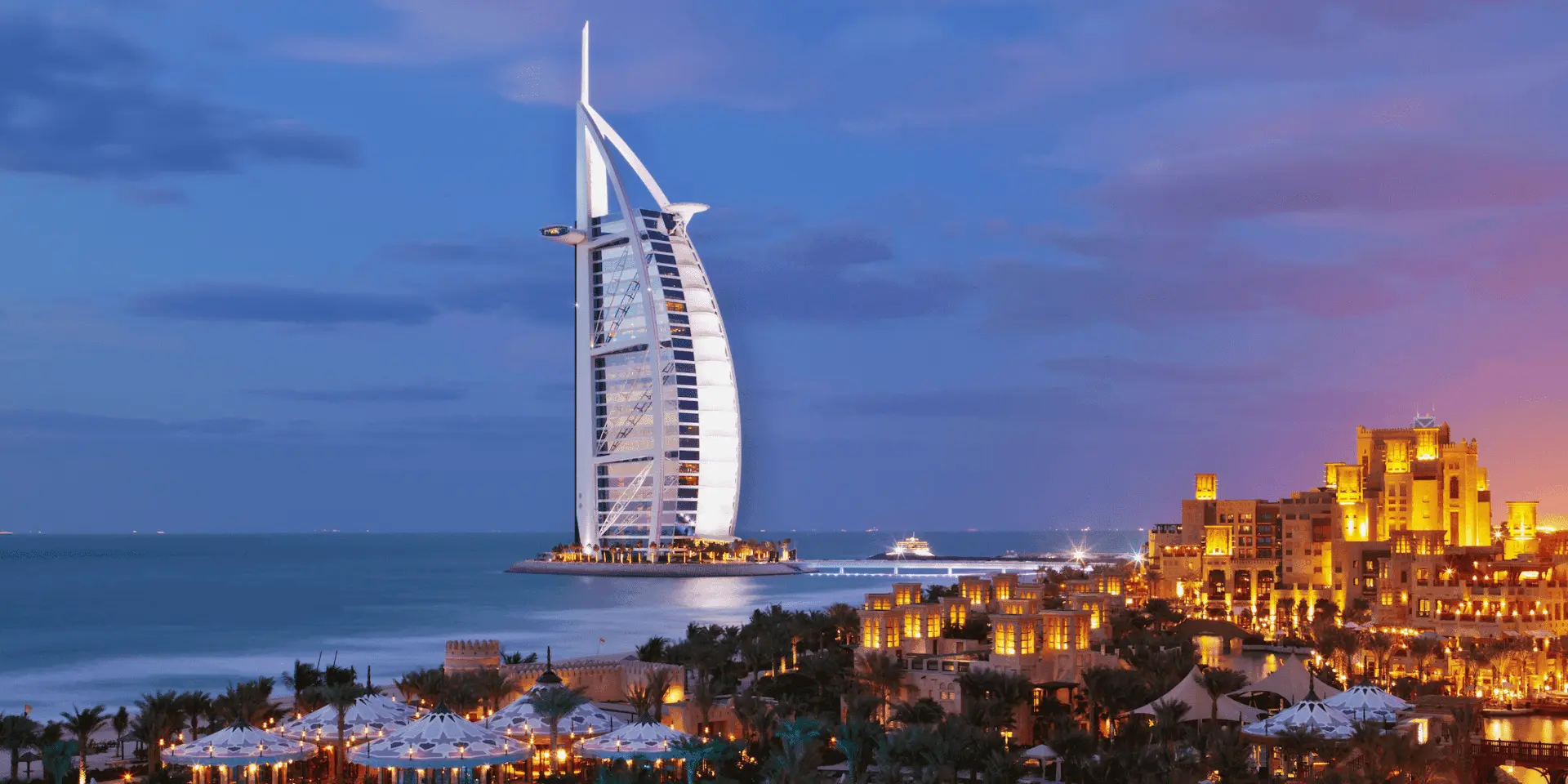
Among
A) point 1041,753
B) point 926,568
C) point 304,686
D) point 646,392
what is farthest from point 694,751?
point 926,568

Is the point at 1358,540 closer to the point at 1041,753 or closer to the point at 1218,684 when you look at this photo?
the point at 1218,684

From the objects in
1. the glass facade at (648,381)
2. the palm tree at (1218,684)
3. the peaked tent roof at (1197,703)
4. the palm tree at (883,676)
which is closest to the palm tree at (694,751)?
the palm tree at (883,676)

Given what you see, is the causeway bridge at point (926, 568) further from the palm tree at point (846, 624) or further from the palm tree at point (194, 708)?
the palm tree at point (194, 708)

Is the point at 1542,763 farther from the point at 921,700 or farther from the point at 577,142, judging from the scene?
the point at 577,142

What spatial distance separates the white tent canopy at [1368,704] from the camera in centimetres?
3391

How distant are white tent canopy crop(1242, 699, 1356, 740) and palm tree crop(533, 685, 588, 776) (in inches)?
539

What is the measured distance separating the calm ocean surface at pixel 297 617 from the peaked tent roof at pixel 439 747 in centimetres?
2853

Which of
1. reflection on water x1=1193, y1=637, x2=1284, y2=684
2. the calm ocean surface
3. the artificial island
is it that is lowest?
the calm ocean surface

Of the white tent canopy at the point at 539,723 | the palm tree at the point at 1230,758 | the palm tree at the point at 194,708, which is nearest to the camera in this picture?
the palm tree at the point at 1230,758

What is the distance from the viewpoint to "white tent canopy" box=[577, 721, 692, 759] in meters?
32.8

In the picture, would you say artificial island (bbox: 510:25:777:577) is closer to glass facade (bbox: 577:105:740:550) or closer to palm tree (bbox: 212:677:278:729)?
glass facade (bbox: 577:105:740:550)

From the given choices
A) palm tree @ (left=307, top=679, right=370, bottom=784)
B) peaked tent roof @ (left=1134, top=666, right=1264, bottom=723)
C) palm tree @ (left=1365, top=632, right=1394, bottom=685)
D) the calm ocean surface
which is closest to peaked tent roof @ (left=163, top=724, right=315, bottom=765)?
palm tree @ (left=307, top=679, right=370, bottom=784)

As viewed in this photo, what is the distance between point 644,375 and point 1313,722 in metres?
104

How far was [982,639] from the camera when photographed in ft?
161
